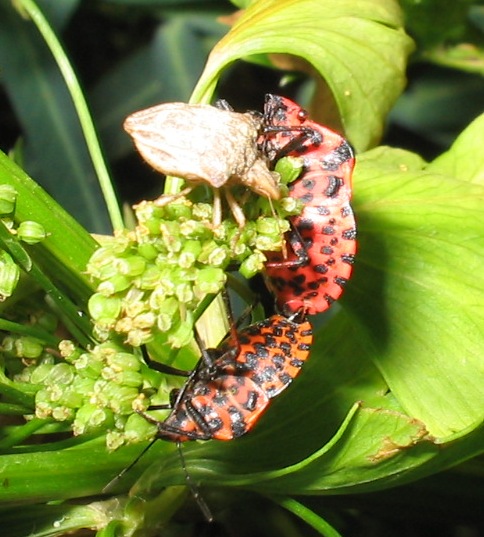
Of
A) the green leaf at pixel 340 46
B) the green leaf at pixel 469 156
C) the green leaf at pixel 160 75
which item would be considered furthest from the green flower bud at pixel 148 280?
the green leaf at pixel 160 75

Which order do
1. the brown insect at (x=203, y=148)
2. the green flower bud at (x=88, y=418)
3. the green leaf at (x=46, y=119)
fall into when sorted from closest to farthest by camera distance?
the brown insect at (x=203, y=148) < the green flower bud at (x=88, y=418) < the green leaf at (x=46, y=119)

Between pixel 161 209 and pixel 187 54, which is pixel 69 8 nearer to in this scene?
pixel 187 54

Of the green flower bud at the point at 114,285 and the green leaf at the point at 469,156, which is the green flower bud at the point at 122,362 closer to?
the green flower bud at the point at 114,285

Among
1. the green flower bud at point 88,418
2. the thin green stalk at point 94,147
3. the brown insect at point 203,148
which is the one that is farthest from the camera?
the thin green stalk at point 94,147

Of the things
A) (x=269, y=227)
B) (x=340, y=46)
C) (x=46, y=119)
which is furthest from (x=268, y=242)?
(x=46, y=119)

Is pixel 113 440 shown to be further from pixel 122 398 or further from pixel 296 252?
pixel 296 252
